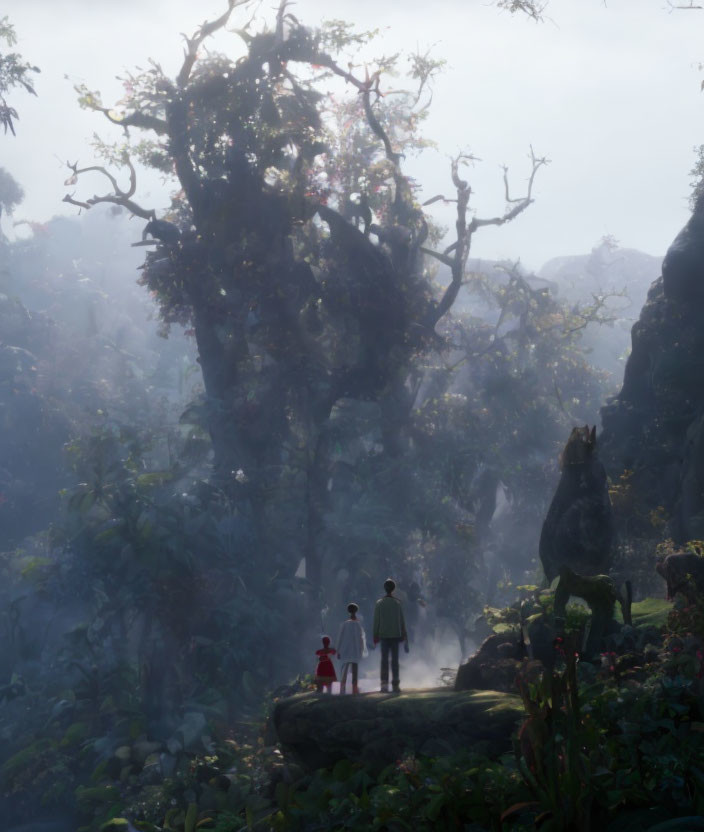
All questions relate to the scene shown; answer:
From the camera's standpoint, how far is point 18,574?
108 feet

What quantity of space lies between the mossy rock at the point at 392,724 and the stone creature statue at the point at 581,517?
446 cm

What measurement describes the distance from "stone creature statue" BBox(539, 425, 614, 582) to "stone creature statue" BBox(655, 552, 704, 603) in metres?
2.87

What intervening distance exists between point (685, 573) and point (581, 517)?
355cm

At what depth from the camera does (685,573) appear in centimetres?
1087

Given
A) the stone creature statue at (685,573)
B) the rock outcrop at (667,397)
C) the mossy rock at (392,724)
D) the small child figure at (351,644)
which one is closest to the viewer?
the mossy rock at (392,724)

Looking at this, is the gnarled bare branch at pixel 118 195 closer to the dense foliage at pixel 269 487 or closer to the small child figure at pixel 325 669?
the dense foliage at pixel 269 487

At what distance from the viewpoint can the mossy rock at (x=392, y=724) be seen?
9547 millimetres

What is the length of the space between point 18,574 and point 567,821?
102 feet

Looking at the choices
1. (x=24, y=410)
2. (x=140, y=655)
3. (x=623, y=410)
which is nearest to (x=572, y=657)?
(x=140, y=655)

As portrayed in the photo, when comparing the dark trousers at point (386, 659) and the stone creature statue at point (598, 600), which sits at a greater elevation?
the stone creature statue at point (598, 600)

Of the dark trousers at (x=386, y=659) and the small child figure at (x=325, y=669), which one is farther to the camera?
the small child figure at (x=325, y=669)

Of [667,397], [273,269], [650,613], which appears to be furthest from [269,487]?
[650,613]

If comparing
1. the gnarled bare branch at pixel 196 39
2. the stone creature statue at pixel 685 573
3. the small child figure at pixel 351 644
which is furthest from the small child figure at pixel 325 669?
the gnarled bare branch at pixel 196 39

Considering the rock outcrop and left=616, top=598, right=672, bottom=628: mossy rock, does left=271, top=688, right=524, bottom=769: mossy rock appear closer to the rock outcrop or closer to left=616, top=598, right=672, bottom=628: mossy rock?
left=616, top=598, right=672, bottom=628: mossy rock
